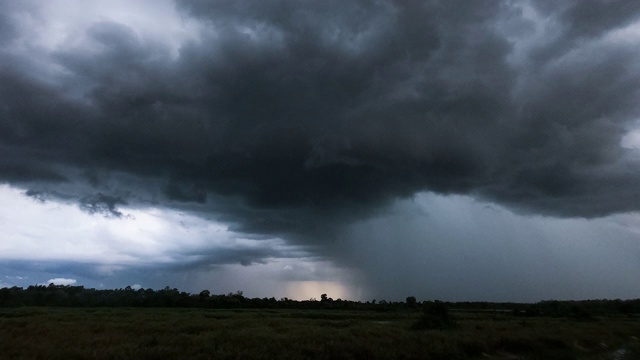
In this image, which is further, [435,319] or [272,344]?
[435,319]

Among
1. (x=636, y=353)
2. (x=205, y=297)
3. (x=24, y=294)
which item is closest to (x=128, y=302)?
(x=205, y=297)

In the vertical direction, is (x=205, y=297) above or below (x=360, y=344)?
above

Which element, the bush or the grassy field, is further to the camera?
the bush

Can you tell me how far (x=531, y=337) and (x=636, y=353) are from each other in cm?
831

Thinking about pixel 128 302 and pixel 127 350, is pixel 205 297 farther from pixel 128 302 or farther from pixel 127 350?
pixel 127 350

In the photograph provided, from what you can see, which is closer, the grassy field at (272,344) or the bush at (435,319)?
the grassy field at (272,344)

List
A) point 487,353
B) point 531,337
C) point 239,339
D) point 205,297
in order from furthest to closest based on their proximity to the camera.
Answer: point 205,297, point 531,337, point 487,353, point 239,339

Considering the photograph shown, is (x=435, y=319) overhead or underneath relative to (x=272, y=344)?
overhead

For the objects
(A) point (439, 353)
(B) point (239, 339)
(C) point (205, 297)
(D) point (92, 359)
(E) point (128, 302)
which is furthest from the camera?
(C) point (205, 297)

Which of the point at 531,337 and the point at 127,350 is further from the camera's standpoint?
the point at 531,337

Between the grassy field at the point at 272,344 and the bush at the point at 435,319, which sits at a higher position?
the bush at the point at 435,319

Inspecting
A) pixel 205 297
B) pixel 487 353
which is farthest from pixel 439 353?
pixel 205 297

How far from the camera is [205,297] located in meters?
138

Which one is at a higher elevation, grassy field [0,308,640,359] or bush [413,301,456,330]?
bush [413,301,456,330]
